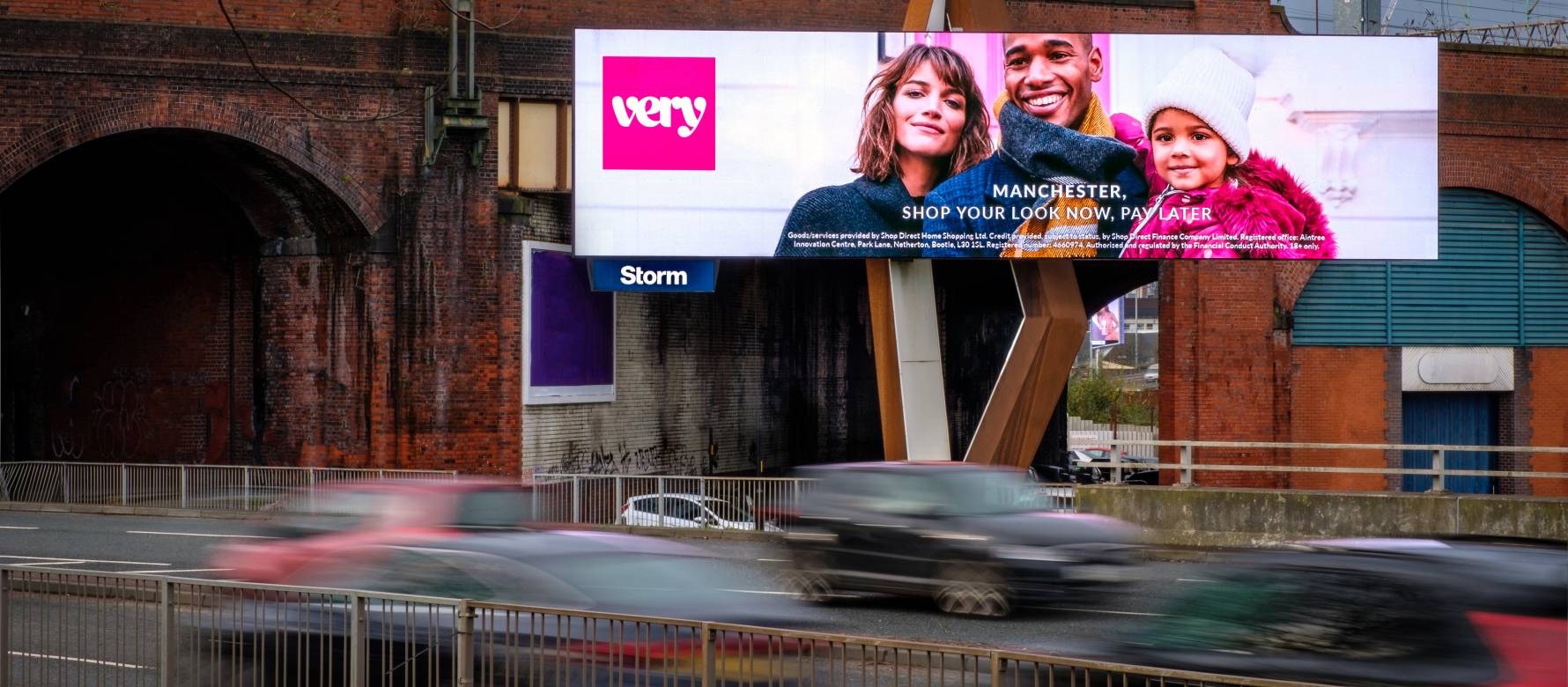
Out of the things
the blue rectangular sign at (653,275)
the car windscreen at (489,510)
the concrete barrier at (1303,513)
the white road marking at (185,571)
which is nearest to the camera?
the car windscreen at (489,510)

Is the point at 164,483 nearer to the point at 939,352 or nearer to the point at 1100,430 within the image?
the point at 939,352

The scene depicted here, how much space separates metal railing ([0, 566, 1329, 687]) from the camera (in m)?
6.75

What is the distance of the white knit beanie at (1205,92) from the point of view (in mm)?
23484

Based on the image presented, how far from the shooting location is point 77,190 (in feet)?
94.5

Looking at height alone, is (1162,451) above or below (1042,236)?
below

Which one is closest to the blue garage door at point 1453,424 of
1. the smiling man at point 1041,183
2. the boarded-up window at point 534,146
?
the smiling man at point 1041,183

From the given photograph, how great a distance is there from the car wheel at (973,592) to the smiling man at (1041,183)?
10388 millimetres

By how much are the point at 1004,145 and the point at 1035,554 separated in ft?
35.9

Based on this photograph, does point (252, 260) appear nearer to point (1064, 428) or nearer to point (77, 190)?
point (77, 190)

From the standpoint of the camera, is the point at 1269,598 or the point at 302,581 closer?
the point at 1269,598

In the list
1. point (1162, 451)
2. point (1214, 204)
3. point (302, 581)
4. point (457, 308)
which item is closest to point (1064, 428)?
point (1162, 451)

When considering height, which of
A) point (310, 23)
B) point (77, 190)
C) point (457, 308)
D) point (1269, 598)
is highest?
point (310, 23)

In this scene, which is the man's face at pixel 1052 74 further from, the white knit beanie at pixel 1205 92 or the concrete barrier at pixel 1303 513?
the concrete barrier at pixel 1303 513

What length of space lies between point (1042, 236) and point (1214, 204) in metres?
2.67
